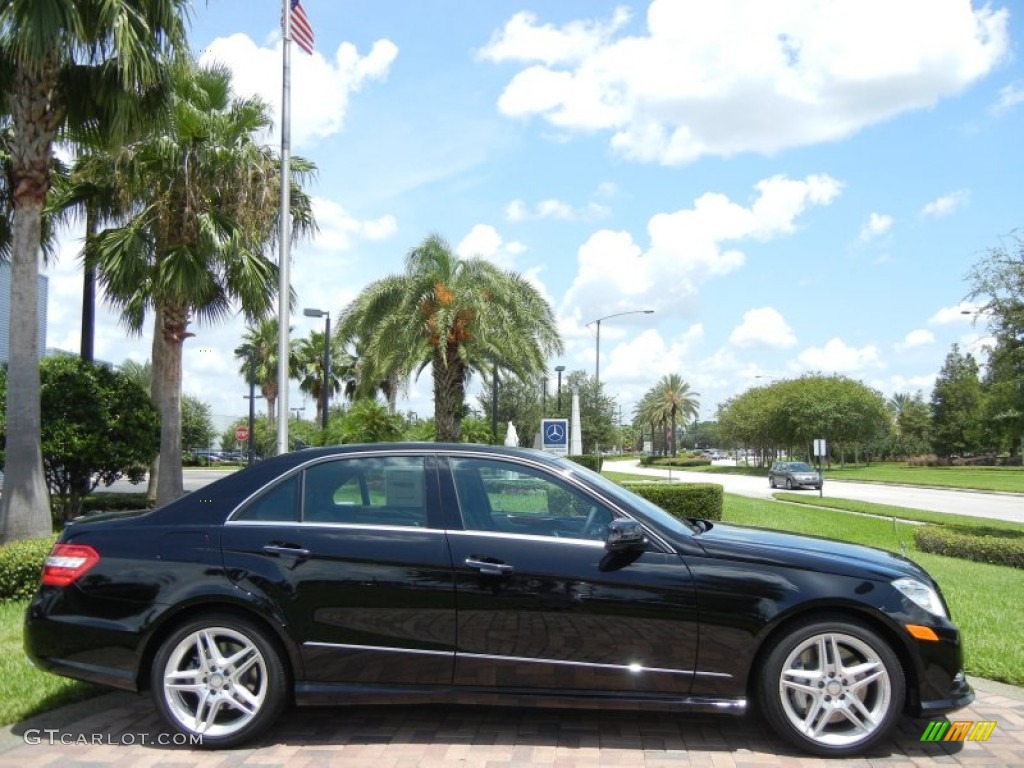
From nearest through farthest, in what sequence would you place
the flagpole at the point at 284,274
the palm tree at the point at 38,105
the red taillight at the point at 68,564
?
the red taillight at the point at 68,564 → the palm tree at the point at 38,105 → the flagpole at the point at 284,274

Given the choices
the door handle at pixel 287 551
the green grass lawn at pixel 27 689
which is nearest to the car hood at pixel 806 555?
the door handle at pixel 287 551

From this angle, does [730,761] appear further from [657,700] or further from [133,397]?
[133,397]

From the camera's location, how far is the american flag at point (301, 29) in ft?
51.5

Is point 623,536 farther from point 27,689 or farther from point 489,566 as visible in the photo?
point 27,689

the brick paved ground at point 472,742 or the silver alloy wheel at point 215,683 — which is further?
the silver alloy wheel at point 215,683

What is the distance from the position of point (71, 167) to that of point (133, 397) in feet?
15.4

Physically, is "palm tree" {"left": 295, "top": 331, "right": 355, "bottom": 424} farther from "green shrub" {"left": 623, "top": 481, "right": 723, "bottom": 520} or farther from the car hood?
the car hood

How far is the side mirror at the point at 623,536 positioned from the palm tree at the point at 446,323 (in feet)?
55.1

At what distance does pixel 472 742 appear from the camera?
171 inches

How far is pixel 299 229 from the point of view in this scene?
19.0 meters

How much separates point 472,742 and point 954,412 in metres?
89.8

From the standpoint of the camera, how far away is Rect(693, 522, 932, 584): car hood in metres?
4.26

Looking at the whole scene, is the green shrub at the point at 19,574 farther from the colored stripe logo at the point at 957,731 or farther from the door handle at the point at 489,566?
the colored stripe logo at the point at 957,731

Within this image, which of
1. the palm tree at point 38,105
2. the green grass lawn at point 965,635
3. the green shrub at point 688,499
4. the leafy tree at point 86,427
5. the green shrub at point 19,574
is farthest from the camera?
the green shrub at point 688,499
